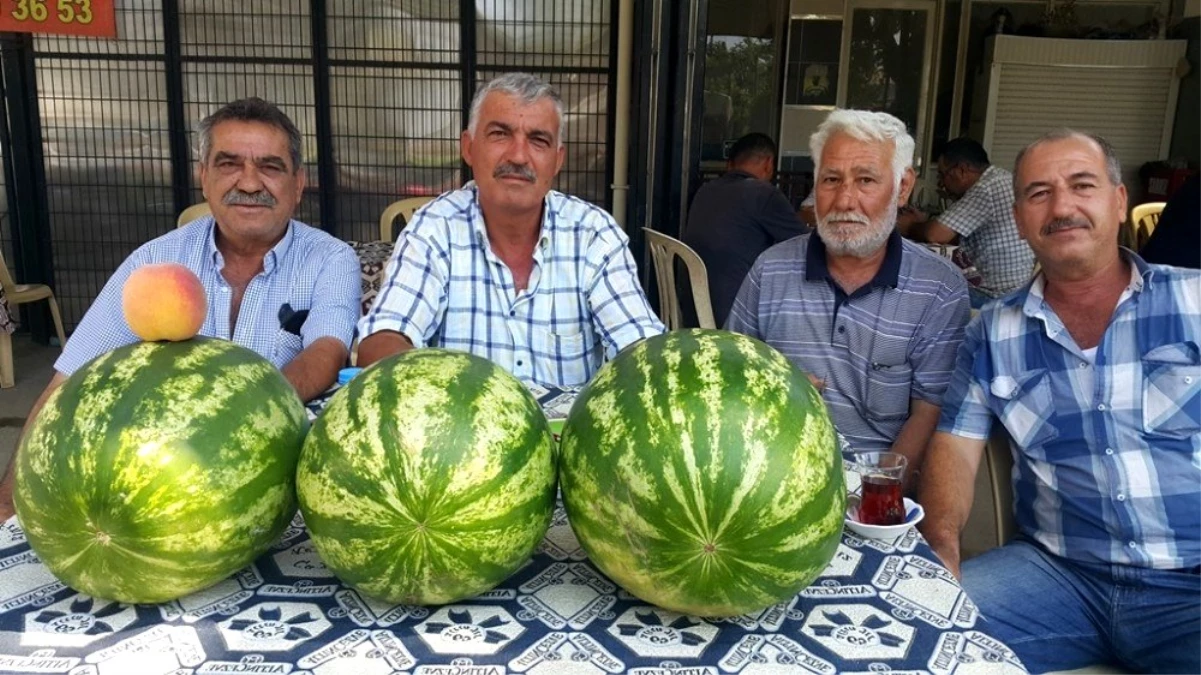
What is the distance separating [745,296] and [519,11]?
3.77m

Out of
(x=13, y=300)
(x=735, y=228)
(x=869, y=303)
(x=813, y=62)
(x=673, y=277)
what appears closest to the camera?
(x=869, y=303)

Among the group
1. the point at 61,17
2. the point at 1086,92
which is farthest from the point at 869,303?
the point at 1086,92

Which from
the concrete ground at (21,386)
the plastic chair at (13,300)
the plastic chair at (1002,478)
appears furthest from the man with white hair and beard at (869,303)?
the plastic chair at (13,300)

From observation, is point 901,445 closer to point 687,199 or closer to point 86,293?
point 687,199

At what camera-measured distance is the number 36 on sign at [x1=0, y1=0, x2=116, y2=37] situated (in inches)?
195

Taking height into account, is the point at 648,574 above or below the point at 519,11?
below

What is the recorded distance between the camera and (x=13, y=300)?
199 inches

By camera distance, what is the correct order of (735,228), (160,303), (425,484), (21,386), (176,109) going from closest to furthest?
1. (425,484)
2. (160,303)
3. (735,228)
4. (21,386)
5. (176,109)

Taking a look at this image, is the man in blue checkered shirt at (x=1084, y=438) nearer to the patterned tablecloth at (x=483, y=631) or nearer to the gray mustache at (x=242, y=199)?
the patterned tablecloth at (x=483, y=631)

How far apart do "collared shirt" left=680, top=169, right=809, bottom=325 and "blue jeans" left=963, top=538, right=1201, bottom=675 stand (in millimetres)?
2717

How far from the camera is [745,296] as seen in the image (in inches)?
97.0

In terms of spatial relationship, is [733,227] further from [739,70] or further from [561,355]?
[739,70]

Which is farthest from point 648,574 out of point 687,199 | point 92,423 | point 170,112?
point 170,112

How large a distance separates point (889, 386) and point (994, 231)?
2737mm
